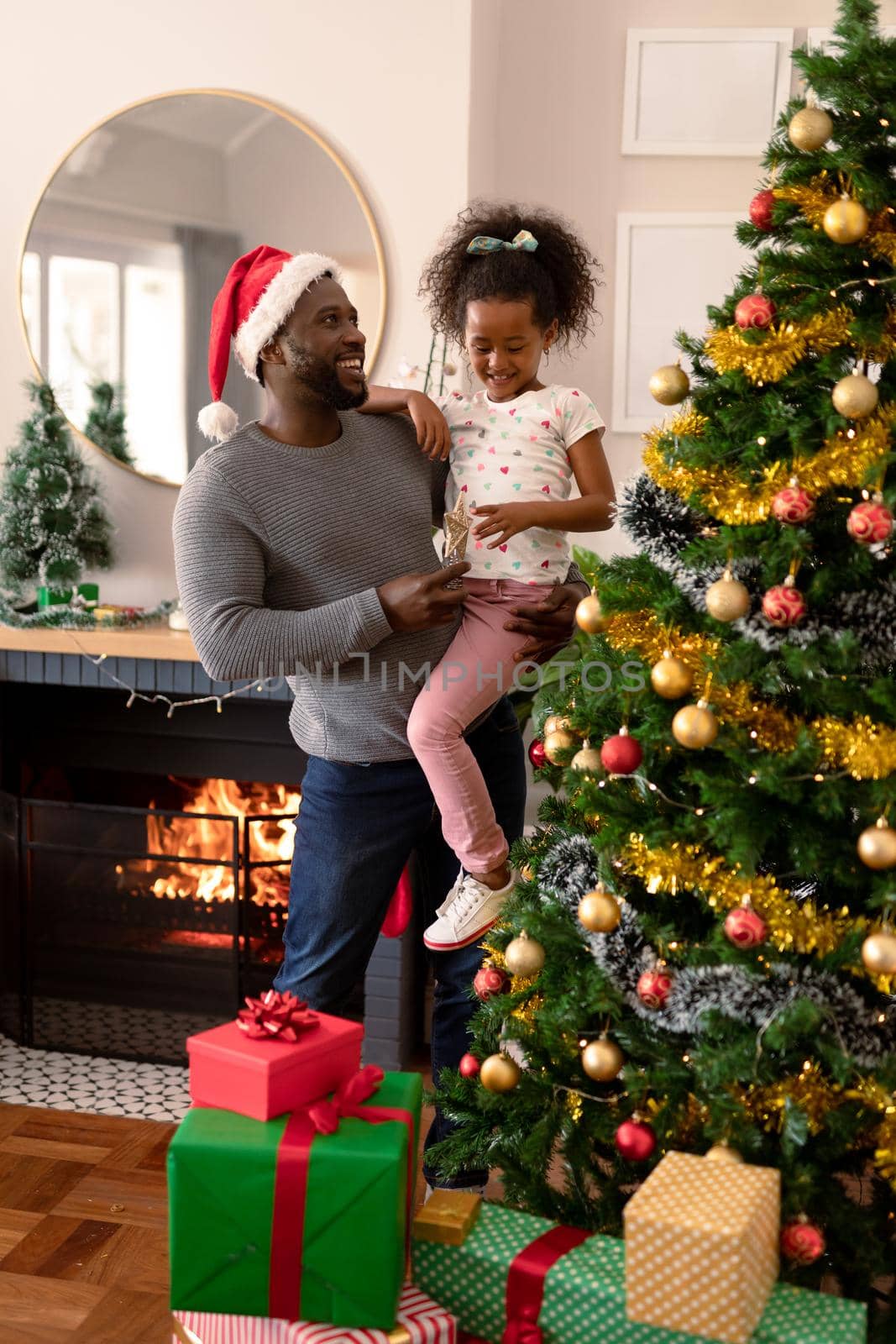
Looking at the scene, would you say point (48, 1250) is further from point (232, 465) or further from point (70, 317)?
point (70, 317)

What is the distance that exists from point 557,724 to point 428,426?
1.72 feet

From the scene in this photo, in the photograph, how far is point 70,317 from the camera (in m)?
2.75

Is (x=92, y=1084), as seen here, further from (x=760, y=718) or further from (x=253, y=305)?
(x=760, y=718)

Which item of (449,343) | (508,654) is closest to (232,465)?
(508,654)

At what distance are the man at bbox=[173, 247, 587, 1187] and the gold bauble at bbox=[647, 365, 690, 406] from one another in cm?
39

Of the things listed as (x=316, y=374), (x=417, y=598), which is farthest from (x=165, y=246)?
(x=417, y=598)

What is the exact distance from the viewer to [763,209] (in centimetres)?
135

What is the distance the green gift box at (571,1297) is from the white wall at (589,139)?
1.74 m

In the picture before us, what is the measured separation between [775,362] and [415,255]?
1.45m

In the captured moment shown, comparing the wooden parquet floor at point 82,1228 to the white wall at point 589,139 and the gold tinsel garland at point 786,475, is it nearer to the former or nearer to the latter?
the gold tinsel garland at point 786,475

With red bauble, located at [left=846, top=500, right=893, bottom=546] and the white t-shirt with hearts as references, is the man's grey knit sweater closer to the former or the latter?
the white t-shirt with hearts

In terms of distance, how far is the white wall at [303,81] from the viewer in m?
2.54

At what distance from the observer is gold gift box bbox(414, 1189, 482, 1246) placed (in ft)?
4.15

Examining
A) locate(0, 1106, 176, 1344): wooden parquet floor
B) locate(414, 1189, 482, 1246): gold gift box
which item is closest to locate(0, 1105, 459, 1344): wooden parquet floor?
locate(0, 1106, 176, 1344): wooden parquet floor
